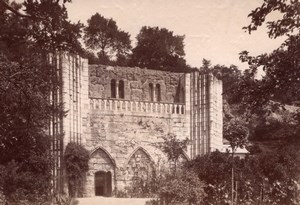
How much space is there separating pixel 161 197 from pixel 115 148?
8451 mm

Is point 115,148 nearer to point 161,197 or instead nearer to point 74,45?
point 161,197

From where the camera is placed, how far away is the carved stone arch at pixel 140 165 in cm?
2505

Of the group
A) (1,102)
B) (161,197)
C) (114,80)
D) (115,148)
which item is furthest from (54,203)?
(114,80)

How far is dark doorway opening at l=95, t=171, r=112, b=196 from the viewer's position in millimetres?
24766

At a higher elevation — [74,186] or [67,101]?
[67,101]

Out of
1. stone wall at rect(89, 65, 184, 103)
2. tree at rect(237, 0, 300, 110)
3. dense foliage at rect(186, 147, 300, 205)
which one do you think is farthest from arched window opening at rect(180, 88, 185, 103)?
tree at rect(237, 0, 300, 110)

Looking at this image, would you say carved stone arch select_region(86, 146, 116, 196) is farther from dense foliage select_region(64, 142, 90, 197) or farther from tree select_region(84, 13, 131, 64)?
tree select_region(84, 13, 131, 64)

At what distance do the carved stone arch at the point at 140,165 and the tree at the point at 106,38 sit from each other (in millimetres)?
16180

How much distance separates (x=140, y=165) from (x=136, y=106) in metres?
3.01

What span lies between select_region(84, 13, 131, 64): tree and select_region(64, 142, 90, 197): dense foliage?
18.3m

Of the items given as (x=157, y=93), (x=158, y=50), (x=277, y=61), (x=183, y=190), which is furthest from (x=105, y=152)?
(x=158, y=50)

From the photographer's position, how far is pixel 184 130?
2636 cm

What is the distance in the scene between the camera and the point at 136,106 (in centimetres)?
2567

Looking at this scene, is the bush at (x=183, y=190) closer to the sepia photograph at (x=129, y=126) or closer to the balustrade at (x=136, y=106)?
the sepia photograph at (x=129, y=126)
